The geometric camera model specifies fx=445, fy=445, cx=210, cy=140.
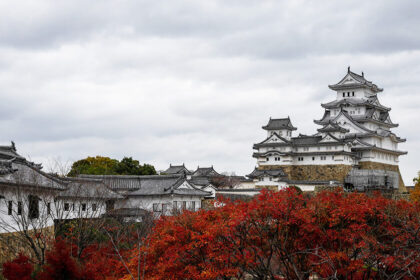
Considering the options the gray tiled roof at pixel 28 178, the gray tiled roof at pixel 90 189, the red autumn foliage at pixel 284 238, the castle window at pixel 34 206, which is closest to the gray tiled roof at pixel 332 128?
the gray tiled roof at pixel 90 189

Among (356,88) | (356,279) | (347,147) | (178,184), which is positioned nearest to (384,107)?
(356,88)

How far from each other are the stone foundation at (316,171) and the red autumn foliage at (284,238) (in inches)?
1568

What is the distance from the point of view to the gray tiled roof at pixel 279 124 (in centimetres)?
6003

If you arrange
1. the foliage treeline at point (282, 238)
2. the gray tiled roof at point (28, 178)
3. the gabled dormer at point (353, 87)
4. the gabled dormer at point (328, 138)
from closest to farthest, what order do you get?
the foliage treeline at point (282, 238)
the gray tiled roof at point (28, 178)
the gabled dormer at point (328, 138)
the gabled dormer at point (353, 87)

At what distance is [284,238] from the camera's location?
15484 millimetres

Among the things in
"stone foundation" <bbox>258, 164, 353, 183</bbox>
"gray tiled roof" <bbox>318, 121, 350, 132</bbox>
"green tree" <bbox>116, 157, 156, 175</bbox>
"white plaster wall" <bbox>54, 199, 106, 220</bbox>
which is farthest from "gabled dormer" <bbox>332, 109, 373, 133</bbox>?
"white plaster wall" <bbox>54, 199, 106, 220</bbox>

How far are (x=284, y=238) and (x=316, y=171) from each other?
43.2 metres

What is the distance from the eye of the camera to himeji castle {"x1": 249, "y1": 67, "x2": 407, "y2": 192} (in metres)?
54.3

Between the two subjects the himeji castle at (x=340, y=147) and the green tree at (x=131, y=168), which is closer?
the green tree at (x=131, y=168)

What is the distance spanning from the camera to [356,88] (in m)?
62.7

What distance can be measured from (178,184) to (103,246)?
18.8 m

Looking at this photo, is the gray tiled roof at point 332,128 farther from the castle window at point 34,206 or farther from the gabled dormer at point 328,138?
the castle window at point 34,206

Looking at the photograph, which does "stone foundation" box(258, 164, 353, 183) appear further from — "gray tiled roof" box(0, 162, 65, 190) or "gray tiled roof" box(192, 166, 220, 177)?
"gray tiled roof" box(0, 162, 65, 190)

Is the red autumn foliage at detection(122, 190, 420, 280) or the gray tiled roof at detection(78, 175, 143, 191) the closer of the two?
the red autumn foliage at detection(122, 190, 420, 280)
